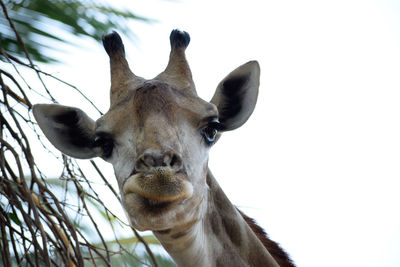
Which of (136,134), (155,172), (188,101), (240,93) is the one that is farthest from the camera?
(240,93)

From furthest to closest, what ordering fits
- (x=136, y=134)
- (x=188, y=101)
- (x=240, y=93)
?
(x=240, y=93)
(x=188, y=101)
(x=136, y=134)

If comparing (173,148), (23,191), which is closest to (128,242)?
(23,191)

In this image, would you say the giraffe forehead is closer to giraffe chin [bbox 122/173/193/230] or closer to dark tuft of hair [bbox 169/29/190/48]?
giraffe chin [bbox 122/173/193/230]

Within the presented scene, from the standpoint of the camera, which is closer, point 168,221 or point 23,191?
point 168,221

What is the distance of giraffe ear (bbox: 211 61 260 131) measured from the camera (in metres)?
4.15

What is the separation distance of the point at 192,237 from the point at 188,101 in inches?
34.4

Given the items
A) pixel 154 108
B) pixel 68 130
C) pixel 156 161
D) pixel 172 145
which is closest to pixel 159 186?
pixel 156 161

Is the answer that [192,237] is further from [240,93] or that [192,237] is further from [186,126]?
[240,93]

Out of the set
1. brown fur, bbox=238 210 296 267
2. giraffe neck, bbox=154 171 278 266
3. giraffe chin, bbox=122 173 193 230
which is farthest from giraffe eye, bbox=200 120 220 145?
brown fur, bbox=238 210 296 267

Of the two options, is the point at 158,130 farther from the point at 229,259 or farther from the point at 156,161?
the point at 229,259

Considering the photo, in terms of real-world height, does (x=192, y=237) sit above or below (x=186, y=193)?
below

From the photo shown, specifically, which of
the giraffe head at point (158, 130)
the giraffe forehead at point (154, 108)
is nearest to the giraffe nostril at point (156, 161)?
the giraffe head at point (158, 130)

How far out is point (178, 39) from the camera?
445cm

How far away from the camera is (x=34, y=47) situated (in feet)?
18.4
